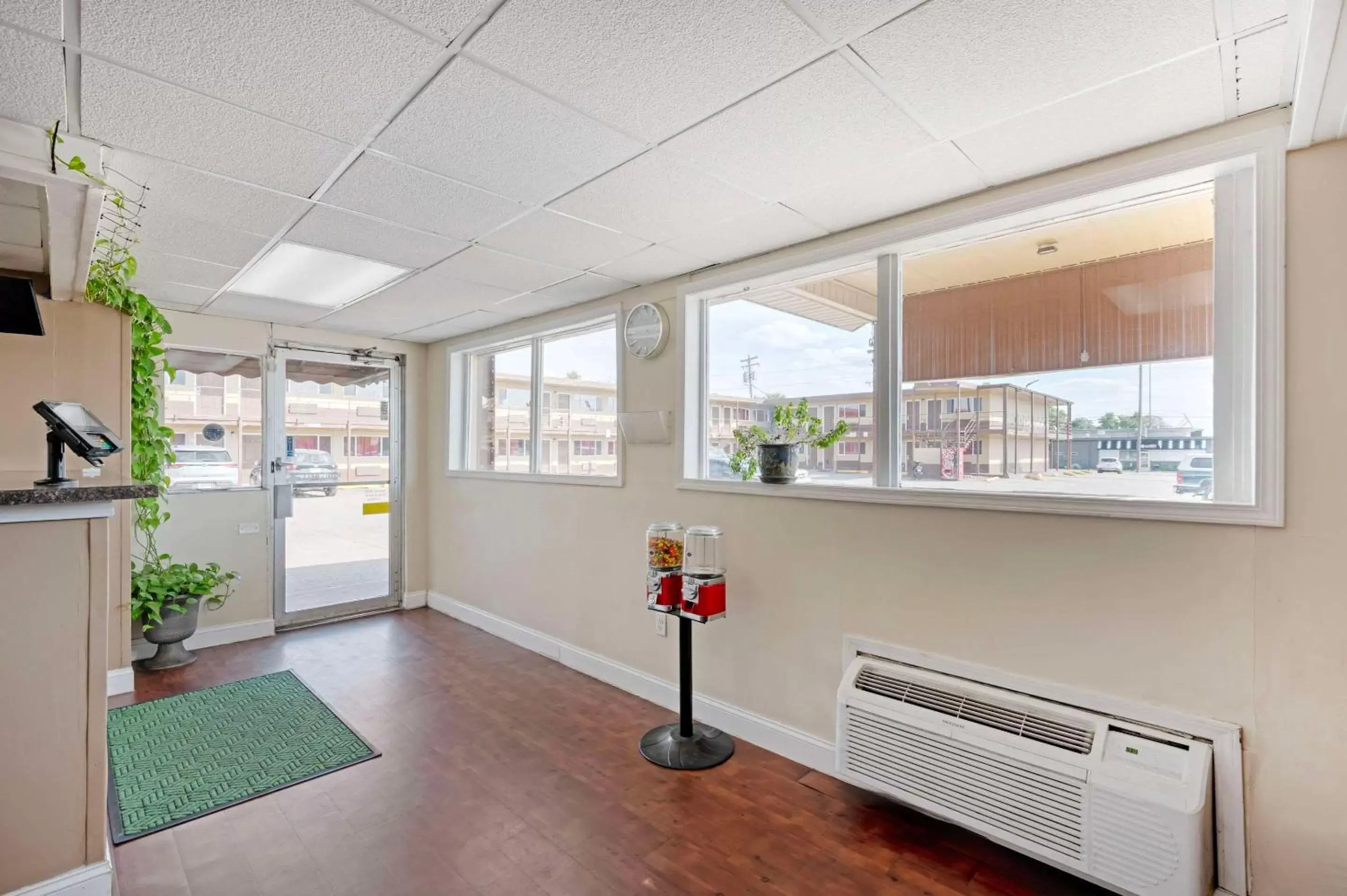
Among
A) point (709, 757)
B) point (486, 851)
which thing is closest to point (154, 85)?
point (486, 851)

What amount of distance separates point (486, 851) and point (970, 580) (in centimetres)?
208

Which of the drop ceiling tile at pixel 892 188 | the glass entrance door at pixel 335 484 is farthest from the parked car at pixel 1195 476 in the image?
the glass entrance door at pixel 335 484

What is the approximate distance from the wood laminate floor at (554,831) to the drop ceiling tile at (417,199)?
2.45m

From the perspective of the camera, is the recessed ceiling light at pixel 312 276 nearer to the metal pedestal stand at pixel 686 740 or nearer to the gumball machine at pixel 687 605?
the gumball machine at pixel 687 605

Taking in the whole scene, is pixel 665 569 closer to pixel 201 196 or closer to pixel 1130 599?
pixel 1130 599

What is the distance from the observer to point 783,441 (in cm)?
311

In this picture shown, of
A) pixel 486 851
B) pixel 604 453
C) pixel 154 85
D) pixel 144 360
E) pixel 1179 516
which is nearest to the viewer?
pixel 154 85

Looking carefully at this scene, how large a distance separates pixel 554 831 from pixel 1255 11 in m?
3.19

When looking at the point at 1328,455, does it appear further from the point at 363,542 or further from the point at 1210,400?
the point at 363,542

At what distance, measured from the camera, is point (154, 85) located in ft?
5.57

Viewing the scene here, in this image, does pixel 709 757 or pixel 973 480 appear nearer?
pixel 973 480

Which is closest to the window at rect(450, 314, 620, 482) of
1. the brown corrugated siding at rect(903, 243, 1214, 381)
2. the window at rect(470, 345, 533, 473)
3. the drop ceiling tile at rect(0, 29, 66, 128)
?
the window at rect(470, 345, 533, 473)

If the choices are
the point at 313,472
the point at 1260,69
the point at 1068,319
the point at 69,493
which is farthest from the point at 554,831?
the point at 313,472

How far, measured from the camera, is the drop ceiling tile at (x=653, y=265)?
3.14 meters
